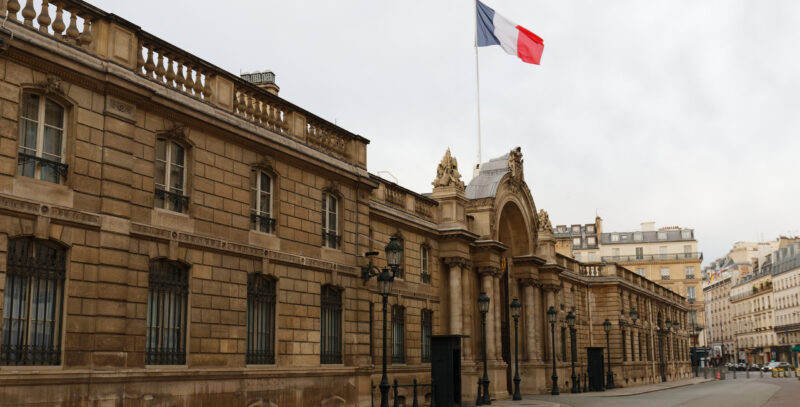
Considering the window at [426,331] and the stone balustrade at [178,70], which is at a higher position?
the stone balustrade at [178,70]

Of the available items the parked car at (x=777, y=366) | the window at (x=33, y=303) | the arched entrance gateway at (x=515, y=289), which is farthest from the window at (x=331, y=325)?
the parked car at (x=777, y=366)

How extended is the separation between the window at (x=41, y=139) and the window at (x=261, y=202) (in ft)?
19.3

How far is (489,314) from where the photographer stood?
123ft

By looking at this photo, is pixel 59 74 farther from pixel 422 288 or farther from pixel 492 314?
pixel 492 314

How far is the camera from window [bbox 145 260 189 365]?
1733 cm

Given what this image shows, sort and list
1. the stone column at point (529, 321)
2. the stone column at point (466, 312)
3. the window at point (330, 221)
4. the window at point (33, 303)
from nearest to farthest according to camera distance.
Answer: the window at point (33, 303) < the window at point (330, 221) < the stone column at point (466, 312) < the stone column at point (529, 321)

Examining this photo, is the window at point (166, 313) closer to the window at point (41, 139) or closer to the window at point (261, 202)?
the window at point (261, 202)

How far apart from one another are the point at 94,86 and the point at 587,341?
47787 millimetres

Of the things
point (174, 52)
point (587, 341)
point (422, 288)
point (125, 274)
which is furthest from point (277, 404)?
point (587, 341)

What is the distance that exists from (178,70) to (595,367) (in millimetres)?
36493

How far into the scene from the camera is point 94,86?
52.6 feet

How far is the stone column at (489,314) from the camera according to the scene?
37250 mm

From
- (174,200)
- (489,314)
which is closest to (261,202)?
(174,200)

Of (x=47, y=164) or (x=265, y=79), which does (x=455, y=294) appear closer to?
(x=265, y=79)
